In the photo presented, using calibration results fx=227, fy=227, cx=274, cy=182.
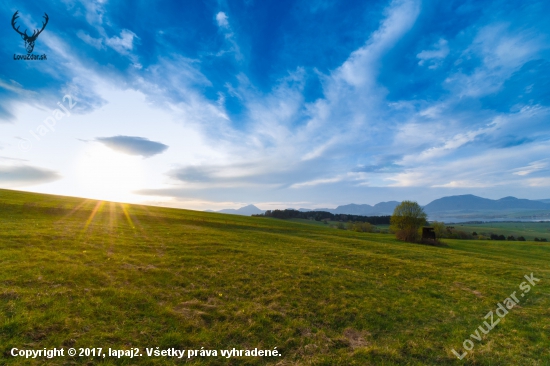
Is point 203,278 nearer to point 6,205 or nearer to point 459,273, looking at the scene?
point 459,273

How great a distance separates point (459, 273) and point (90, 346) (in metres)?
28.1

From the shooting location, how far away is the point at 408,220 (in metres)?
59.8

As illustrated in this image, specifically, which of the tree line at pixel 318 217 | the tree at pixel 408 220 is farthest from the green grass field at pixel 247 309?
the tree line at pixel 318 217

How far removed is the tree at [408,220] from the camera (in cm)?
5666

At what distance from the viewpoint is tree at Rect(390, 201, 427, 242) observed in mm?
56656

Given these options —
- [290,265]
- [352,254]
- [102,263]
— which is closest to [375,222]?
[352,254]

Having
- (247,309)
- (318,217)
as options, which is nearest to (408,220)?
(247,309)

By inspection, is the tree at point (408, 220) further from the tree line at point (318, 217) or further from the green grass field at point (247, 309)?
the tree line at point (318, 217)

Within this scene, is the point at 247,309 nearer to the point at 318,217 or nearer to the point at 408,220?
the point at 408,220

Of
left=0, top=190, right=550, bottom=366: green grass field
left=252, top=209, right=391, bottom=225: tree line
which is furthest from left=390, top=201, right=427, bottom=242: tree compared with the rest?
left=252, top=209, right=391, bottom=225: tree line

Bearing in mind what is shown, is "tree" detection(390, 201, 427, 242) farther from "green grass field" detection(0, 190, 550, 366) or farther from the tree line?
the tree line

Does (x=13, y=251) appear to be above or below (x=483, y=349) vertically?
above

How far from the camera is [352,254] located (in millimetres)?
27109

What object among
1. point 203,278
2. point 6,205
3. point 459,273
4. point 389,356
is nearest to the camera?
point 389,356
